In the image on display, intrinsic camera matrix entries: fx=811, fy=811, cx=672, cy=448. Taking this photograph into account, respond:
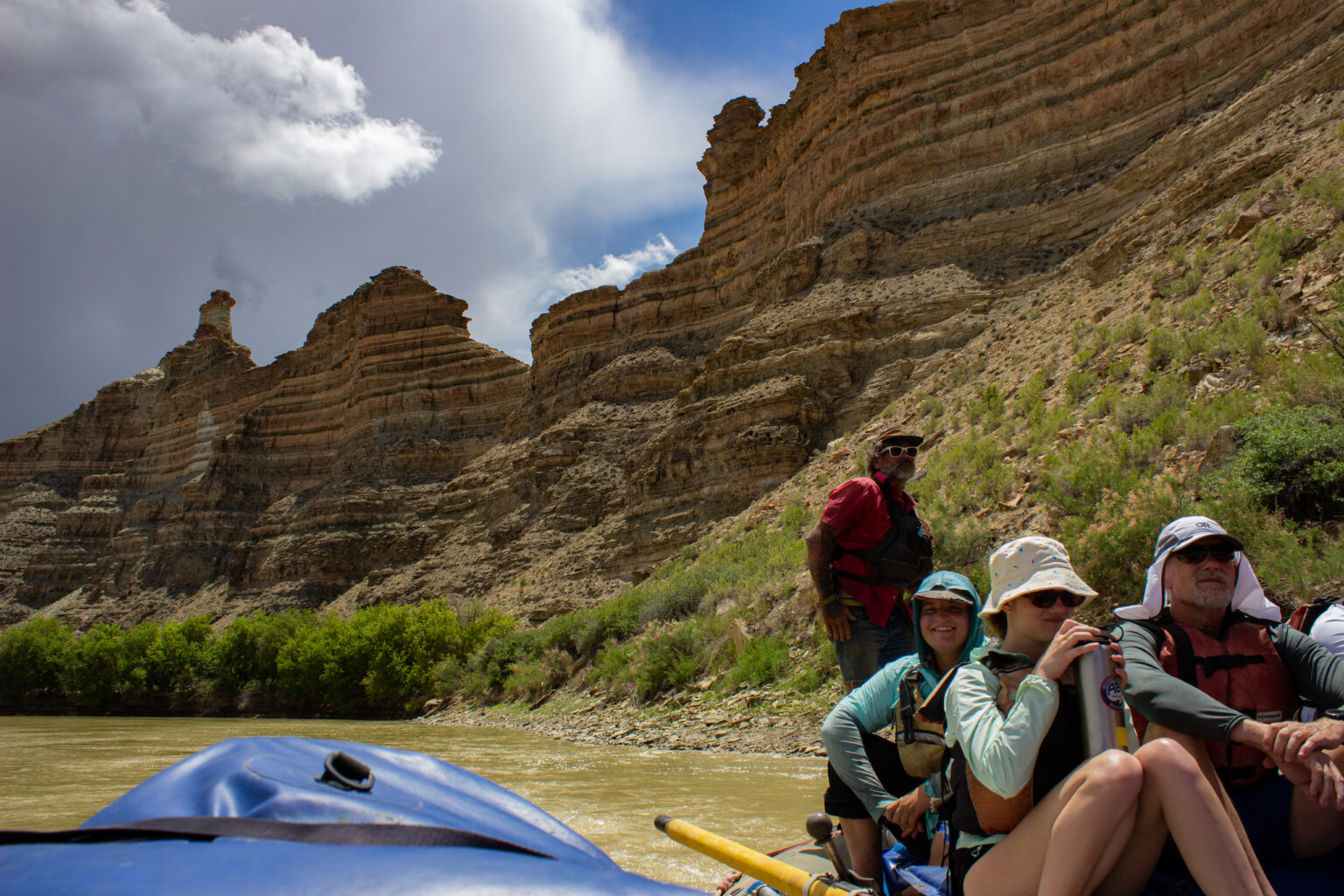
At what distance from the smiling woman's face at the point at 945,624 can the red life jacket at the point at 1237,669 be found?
0.55m

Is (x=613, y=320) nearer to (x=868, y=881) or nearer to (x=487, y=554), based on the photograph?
(x=487, y=554)

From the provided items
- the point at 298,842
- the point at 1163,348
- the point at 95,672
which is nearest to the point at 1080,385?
the point at 1163,348

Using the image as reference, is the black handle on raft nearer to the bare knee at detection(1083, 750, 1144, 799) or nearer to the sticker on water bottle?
the bare knee at detection(1083, 750, 1144, 799)

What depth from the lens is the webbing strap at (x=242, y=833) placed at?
51.3 inches

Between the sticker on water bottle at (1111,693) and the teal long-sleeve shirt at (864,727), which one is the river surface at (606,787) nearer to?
the teal long-sleeve shirt at (864,727)

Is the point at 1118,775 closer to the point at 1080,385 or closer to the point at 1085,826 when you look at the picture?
the point at 1085,826

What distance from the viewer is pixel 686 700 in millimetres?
10414

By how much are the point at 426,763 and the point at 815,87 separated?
36582mm

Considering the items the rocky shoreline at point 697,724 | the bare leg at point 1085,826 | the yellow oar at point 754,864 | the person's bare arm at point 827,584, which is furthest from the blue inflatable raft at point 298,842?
the rocky shoreline at point 697,724

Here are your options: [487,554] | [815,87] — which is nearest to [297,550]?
[487,554]

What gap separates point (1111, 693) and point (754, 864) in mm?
1077

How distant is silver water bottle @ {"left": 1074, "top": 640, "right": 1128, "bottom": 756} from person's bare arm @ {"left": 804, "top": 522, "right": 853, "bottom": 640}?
2095 mm

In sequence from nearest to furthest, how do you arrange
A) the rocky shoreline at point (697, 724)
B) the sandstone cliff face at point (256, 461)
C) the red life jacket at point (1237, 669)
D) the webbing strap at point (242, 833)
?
1. the webbing strap at point (242, 833)
2. the red life jacket at point (1237, 669)
3. the rocky shoreline at point (697, 724)
4. the sandstone cliff face at point (256, 461)

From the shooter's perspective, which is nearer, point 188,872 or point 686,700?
point 188,872
